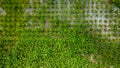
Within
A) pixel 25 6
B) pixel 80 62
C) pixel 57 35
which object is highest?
pixel 25 6

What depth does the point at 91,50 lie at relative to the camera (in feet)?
21.1

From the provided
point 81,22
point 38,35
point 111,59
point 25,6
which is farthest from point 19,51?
point 111,59

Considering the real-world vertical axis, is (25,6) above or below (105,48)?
above

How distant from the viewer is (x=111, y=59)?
21.2 feet

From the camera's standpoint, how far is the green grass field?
6.34 meters

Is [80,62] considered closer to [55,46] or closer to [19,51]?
[55,46]

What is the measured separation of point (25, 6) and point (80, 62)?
142 centimetres

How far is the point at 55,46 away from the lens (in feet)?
21.0

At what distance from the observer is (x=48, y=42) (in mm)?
6391

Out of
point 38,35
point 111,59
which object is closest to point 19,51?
point 38,35

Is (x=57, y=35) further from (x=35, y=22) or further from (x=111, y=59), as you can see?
(x=111, y=59)

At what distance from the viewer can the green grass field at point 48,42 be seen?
20.8 ft

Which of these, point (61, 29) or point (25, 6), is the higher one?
point (25, 6)

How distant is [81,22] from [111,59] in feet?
2.83
